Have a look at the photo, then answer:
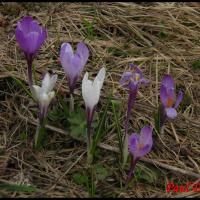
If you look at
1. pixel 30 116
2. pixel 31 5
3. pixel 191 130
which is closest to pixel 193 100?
pixel 191 130

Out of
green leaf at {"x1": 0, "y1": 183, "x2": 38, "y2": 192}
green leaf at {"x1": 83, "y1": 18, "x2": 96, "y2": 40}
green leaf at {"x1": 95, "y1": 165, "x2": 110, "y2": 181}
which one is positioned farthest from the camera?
green leaf at {"x1": 83, "y1": 18, "x2": 96, "y2": 40}

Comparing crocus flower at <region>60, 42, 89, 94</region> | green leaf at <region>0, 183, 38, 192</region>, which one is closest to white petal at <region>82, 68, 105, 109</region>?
crocus flower at <region>60, 42, 89, 94</region>

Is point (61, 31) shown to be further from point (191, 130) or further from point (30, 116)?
point (191, 130)

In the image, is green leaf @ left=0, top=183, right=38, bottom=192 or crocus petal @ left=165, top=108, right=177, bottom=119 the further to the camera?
crocus petal @ left=165, top=108, right=177, bottom=119

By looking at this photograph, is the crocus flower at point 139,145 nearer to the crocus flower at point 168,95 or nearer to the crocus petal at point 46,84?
the crocus flower at point 168,95

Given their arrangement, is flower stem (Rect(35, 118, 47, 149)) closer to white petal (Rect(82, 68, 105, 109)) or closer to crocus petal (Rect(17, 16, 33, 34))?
white petal (Rect(82, 68, 105, 109))

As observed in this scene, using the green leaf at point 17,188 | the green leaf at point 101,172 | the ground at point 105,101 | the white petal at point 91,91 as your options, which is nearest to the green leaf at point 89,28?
the ground at point 105,101

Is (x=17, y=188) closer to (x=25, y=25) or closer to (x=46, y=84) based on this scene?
(x=46, y=84)
